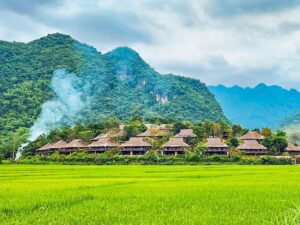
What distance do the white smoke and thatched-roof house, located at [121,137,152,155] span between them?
18358mm

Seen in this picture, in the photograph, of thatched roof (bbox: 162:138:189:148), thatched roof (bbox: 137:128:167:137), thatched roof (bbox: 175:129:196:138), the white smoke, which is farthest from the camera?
the white smoke

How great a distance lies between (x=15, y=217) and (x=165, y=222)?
2706mm

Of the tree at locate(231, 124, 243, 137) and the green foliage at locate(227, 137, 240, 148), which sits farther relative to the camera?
the tree at locate(231, 124, 243, 137)

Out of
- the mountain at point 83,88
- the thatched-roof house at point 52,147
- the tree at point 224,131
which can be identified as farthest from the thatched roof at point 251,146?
the mountain at point 83,88

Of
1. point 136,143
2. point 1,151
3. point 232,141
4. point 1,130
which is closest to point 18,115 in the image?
point 1,130

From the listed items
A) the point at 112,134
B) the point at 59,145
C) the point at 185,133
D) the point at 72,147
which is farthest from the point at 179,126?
the point at 59,145

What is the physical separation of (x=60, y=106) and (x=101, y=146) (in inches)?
1586

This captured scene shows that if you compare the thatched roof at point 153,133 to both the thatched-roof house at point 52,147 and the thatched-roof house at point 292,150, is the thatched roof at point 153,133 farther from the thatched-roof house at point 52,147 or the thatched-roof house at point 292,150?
the thatched-roof house at point 292,150

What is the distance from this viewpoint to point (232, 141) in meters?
51.2

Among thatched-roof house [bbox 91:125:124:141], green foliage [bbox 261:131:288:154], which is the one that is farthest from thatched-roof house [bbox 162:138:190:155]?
green foliage [bbox 261:131:288:154]

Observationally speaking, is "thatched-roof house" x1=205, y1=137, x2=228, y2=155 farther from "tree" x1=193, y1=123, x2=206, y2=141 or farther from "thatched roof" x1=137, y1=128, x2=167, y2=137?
"thatched roof" x1=137, y1=128, x2=167, y2=137

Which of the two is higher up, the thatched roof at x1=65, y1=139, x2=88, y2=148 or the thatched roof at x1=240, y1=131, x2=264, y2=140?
the thatched roof at x1=240, y1=131, x2=264, y2=140

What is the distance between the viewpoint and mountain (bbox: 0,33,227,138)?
82.7m

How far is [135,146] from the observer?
4891cm
